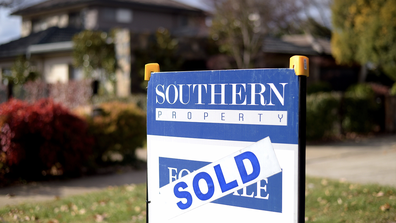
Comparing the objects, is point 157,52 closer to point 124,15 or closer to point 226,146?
point 226,146

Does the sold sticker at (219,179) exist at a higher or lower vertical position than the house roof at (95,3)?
lower

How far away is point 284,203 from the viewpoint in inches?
99.2

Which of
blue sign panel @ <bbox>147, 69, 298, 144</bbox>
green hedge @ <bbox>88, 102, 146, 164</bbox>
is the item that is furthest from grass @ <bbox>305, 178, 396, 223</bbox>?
green hedge @ <bbox>88, 102, 146, 164</bbox>

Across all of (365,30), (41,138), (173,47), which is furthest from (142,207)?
(173,47)

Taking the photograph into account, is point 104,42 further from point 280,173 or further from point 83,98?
point 280,173

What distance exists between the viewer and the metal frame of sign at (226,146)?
249 cm

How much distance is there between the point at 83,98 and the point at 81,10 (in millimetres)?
15516

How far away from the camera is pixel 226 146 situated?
2752mm

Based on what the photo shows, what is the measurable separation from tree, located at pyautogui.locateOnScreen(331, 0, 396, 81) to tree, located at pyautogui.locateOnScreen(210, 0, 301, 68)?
337 centimetres

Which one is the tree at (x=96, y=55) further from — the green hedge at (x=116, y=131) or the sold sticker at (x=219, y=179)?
the sold sticker at (x=219, y=179)

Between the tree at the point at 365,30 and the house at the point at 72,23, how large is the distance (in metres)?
6.94

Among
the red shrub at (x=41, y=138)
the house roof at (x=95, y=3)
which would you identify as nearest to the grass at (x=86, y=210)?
the red shrub at (x=41, y=138)

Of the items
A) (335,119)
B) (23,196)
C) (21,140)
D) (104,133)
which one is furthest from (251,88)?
(335,119)

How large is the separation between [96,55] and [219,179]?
43.7 feet
